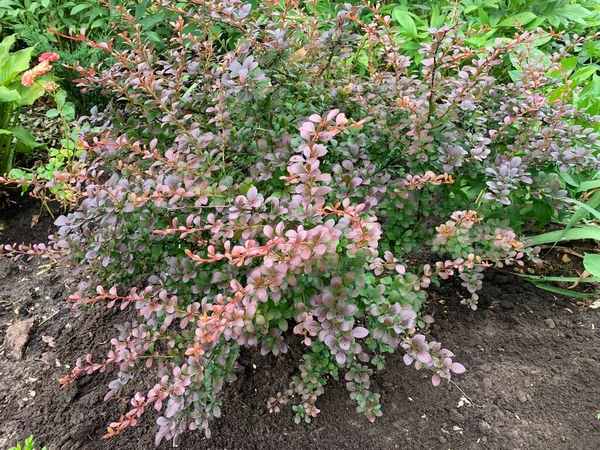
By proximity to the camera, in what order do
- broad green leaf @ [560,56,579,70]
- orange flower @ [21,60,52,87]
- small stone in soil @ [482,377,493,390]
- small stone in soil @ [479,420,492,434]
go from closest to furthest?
small stone in soil @ [479,420,492,434] → small stone in soil @ [482,377,493,390] → orange flower @ [21,60,52,87] → broad green leaf @ [560,56,579,70]

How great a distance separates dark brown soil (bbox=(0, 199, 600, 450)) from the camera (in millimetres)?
1677

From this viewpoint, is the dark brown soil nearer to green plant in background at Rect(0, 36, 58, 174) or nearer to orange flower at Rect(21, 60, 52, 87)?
orange flower at Rect(21, 60, 52, 87)

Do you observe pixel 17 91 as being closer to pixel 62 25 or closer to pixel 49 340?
pixel 62 25

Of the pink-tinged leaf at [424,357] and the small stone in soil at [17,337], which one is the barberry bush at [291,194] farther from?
the small stone in soil at [17,337]

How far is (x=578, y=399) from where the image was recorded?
174 centimetres

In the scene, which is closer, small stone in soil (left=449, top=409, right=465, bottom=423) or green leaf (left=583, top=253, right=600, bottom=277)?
small stone in soil (left=449, top=409, right=465, bottom=423)

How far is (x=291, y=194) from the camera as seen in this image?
150 centimetres

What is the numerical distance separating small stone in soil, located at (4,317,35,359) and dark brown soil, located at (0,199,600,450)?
37mm

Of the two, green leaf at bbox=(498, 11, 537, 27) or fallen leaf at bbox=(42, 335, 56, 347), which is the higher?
green leaf at bbox=(498, 11, 537, 27)

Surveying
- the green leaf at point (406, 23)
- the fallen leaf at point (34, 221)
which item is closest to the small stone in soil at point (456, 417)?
the green leaf at point (406, 23)

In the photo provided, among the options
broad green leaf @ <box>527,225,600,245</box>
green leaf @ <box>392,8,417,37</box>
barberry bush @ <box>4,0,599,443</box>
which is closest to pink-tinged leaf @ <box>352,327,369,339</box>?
barberry bush @ <box>4,0,599,443</box>

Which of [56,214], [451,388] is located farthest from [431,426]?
[56,214]

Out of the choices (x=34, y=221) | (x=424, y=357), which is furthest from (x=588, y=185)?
(x=34, y=221)

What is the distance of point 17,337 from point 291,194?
1.46 metres
